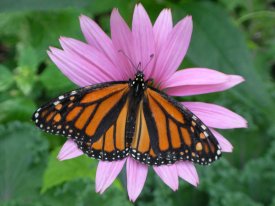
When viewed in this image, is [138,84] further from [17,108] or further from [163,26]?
[17,108]

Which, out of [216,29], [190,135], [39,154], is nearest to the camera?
[190,135]

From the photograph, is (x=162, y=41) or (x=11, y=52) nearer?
(x=162, y=41)

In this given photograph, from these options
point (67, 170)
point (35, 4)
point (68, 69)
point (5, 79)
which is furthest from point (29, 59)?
point (68, 69)

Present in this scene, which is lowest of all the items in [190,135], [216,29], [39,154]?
[39,154]

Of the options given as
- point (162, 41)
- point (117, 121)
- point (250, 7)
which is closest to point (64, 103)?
point (117, 121)

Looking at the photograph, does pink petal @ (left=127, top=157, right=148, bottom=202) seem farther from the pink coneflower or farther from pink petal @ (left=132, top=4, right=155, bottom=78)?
pink petal @ (left=132, top=4, right=155, bottom=78)

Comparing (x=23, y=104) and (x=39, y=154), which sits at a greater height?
(x=23, y=104)

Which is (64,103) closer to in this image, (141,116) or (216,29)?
(141,116)

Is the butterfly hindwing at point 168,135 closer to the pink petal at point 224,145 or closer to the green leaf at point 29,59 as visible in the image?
the pink petal at point 224,145
